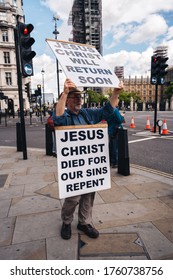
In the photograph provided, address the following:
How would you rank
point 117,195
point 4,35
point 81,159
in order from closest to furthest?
point 81,159
point 117,195
point 4,35

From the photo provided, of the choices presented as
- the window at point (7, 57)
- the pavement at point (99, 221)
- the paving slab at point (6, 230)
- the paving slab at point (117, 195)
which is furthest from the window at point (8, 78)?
the paving slab at point (6, 230)

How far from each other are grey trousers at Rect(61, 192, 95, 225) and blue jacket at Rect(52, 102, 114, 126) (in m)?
0.90

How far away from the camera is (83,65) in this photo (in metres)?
2.27

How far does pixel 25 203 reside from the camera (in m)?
3.56

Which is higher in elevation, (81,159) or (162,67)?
(162,67)

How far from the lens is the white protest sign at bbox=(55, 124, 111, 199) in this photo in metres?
2.26

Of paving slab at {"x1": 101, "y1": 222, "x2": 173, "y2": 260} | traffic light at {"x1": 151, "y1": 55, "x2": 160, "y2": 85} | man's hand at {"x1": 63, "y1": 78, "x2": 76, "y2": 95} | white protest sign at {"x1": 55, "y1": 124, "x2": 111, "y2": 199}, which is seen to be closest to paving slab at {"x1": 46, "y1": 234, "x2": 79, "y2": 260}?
paving slab at {"x1": 101, "y1": 222, "x2": 173, "y2": 260}

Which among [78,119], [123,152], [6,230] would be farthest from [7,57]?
[78,119]

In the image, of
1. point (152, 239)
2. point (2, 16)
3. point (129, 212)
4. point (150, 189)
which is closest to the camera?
point (152, 239)

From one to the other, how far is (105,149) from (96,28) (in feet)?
369

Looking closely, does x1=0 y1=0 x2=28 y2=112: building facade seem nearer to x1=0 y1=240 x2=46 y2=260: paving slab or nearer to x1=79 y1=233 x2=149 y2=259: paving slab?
x1=0 y1=240 x2=46 y2=260: paving slab

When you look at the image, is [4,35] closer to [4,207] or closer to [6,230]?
[4,207]

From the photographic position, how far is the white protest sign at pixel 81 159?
7.40ft

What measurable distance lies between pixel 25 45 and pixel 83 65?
3926 millimetres
